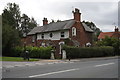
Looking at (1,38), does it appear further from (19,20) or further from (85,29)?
(19,20)

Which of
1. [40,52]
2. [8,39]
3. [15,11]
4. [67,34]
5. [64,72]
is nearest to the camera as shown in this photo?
[64,72]

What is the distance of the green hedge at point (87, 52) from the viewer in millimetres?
29688

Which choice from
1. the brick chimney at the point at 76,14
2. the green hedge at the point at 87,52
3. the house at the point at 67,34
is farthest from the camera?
the brick chimney at the point at 76,14

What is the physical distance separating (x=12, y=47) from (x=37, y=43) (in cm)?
632

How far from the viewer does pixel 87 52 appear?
1267 inches

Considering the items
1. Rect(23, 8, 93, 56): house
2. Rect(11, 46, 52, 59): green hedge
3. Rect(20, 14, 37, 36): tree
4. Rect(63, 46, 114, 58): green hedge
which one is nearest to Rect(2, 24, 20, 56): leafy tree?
Rect(11, 46, 52, 59): green hedge

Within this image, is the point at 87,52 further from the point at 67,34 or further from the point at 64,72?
the point at 64,72

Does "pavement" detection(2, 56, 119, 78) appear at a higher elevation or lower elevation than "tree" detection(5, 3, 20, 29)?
lower

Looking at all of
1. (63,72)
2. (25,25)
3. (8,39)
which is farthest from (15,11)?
(63,72)

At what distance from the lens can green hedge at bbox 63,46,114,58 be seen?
29688 mm

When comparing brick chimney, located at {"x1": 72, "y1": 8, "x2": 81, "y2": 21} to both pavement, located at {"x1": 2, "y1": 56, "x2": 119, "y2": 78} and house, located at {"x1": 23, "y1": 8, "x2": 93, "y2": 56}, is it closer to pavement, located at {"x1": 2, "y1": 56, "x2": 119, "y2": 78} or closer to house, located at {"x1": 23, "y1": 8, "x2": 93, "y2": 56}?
house, located at {"x1": 23, "y1": 8, "x2": 93, "y2": 56}

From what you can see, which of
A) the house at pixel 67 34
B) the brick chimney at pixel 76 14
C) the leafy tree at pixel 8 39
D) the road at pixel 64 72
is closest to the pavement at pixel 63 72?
the road at pixel 64 72

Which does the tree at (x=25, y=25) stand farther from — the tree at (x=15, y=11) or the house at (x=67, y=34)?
the house at (x=67, y=34)

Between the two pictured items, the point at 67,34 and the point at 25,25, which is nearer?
the point at 67,34
